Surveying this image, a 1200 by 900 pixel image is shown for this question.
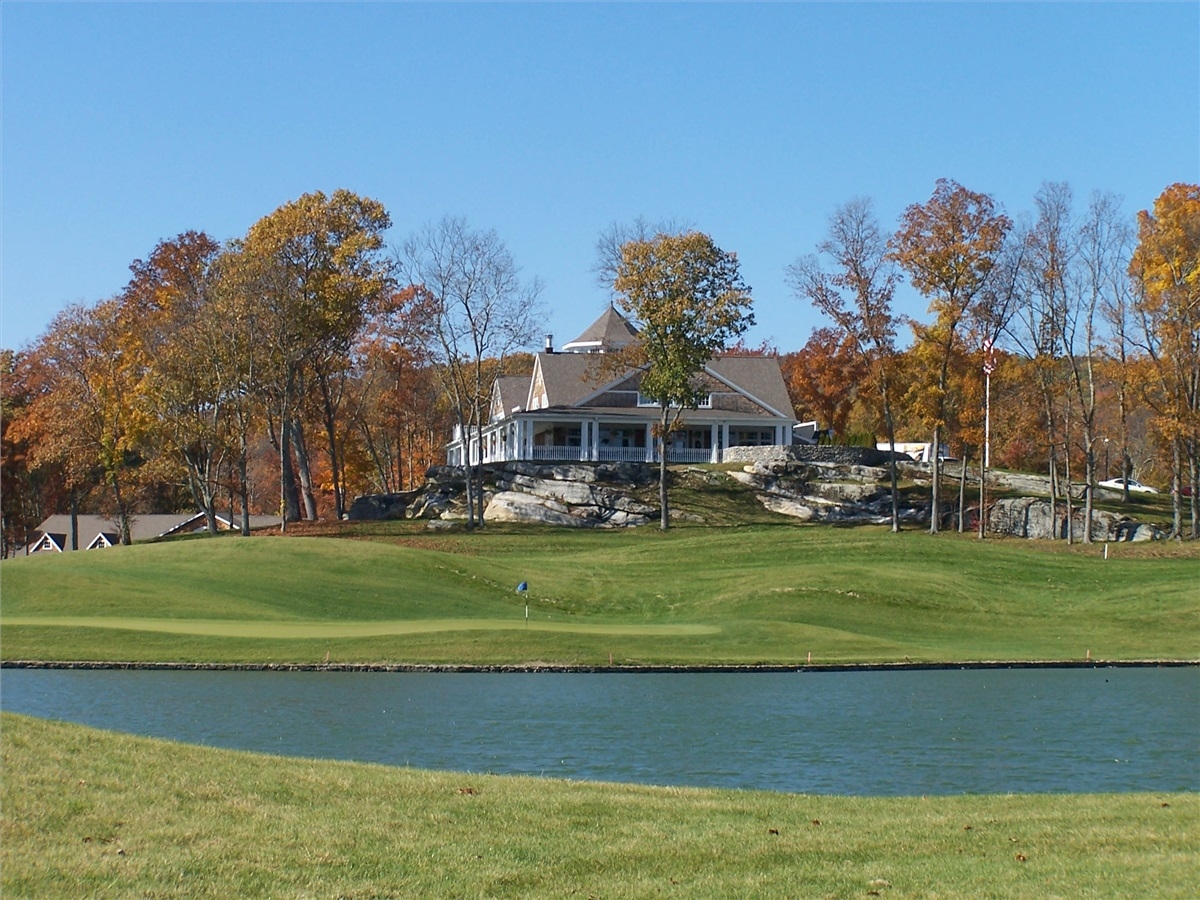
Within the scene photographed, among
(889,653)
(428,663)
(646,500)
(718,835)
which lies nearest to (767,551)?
(646,500)

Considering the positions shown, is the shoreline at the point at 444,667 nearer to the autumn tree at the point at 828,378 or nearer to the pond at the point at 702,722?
the pond at the point at 702,722

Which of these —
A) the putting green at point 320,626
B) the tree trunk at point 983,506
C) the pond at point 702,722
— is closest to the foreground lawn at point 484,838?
the pond at point 702,722

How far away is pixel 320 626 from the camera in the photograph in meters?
31.5

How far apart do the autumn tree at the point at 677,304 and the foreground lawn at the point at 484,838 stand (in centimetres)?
4491

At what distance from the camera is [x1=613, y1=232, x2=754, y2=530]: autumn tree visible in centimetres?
5678

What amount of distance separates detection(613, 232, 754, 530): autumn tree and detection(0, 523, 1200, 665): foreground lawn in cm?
1080

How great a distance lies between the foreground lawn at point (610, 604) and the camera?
2820cm

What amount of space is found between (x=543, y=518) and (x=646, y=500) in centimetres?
498

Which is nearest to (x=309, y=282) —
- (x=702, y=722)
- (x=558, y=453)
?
(x=558, y=453)

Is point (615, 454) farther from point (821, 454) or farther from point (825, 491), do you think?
point (825, 491)

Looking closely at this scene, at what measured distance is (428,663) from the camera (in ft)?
87.2

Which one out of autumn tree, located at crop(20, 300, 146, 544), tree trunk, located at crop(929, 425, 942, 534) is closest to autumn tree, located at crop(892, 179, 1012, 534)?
tree trunk, located at crop(929, 425, 942, 534)

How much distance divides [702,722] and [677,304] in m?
37.9

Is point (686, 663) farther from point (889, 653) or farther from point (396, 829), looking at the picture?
point (396, 829)
